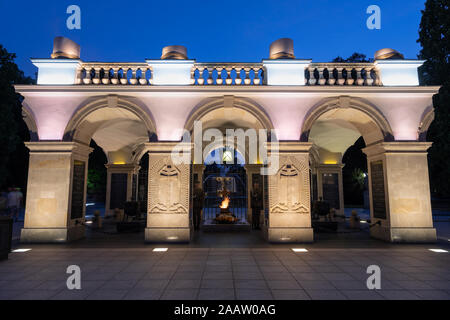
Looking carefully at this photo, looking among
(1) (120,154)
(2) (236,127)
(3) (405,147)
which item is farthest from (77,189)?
(3) (405,147)

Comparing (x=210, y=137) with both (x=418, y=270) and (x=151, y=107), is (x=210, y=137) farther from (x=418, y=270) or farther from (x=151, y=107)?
(x=418, y=270)

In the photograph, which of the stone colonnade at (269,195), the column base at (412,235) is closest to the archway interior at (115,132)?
the stone colonnade at (269,195)

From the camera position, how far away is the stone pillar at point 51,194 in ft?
25.9

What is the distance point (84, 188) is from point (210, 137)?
6.55 meters

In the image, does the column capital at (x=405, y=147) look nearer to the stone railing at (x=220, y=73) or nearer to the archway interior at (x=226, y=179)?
the stone railing at (x=220, y=73)

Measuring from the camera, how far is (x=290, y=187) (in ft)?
26.5

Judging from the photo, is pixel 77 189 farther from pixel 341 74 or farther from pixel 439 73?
pixel 439 73

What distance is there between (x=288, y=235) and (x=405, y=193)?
4022mm

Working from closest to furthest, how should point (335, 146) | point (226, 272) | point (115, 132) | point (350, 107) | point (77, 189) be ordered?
point (226, 272)
point (350, 107)
point (77, 189)
point (115, 132)
point (335, 146)

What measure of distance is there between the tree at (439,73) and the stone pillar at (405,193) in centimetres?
906

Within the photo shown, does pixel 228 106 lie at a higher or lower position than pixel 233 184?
higher

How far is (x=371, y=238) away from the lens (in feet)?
29.0

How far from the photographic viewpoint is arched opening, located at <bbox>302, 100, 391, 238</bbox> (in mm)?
8438
